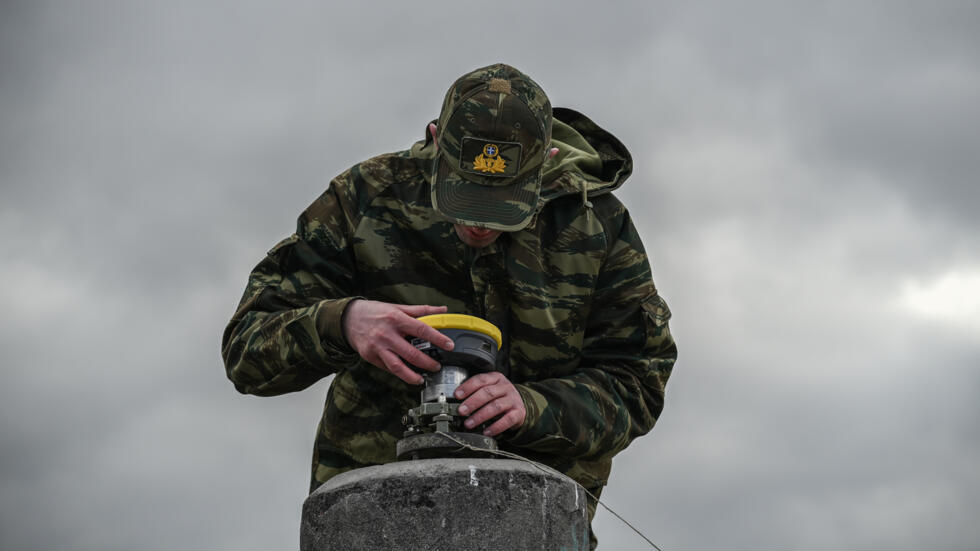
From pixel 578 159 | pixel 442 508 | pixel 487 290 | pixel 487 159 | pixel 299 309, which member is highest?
pixel 578 159

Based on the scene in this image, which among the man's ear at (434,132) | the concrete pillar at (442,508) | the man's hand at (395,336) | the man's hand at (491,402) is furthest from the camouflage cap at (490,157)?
the concrete pillar at (442,508)

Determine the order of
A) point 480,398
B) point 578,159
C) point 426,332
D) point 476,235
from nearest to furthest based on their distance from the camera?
point 426,332, point 480,398, point 476,235, point 578,159

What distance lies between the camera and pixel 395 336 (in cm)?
380

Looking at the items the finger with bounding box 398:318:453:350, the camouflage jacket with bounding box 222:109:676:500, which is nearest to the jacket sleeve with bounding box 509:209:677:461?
the camouflage jacket with bounding box 222:109:676:500

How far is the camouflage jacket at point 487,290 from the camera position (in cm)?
476

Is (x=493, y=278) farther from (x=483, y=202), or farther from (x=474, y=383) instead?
(x=474, y=383)

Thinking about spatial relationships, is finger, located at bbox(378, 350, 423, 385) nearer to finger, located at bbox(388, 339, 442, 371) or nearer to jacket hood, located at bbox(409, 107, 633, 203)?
finger, located at bbox(388, 339, 442, 371)

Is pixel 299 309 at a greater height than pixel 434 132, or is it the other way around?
pixel 434 132

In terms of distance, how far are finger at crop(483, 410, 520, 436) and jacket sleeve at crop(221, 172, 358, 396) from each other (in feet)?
2.19

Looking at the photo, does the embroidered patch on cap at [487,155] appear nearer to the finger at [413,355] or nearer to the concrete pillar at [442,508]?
the finger at [413,355]

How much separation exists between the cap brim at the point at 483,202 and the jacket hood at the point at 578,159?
0.33 m

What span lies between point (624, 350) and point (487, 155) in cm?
130

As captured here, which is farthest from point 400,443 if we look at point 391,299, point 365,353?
point 391,299

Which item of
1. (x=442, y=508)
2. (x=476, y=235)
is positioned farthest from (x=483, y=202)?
(x=442, y=508)
